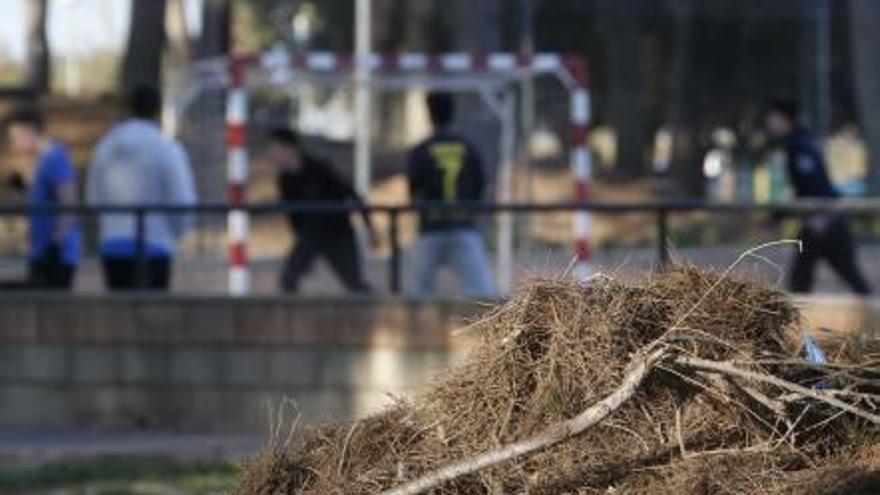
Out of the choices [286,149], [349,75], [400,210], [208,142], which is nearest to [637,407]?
[400,210]

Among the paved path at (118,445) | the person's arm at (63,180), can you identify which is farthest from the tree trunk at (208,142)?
the paved path at (118,445)

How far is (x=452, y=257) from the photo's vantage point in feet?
44.9

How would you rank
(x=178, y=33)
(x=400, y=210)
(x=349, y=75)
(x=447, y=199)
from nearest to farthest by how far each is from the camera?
(x=400, y=210) → (x=447, y=199) → (x=349, y=75) → (x=178, y=33)

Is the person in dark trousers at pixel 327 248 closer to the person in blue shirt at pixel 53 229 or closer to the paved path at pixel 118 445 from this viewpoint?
the person in blue shirt at pixel 53 229

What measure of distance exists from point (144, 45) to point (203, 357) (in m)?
19.1

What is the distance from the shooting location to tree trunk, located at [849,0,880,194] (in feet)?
106

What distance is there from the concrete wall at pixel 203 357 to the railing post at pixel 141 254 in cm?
41

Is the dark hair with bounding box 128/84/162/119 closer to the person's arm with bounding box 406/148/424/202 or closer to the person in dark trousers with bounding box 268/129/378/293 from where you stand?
the person in dark trousers with bounding box 268/129/378/293

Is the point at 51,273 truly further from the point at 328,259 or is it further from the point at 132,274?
the point at 328,259

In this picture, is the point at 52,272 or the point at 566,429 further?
the point at 52,272

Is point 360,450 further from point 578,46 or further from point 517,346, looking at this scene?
point 578,46

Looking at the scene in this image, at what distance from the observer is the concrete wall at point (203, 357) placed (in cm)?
1260

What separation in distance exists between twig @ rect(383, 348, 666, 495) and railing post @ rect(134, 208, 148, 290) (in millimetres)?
8630

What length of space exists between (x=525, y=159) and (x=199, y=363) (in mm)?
11564
